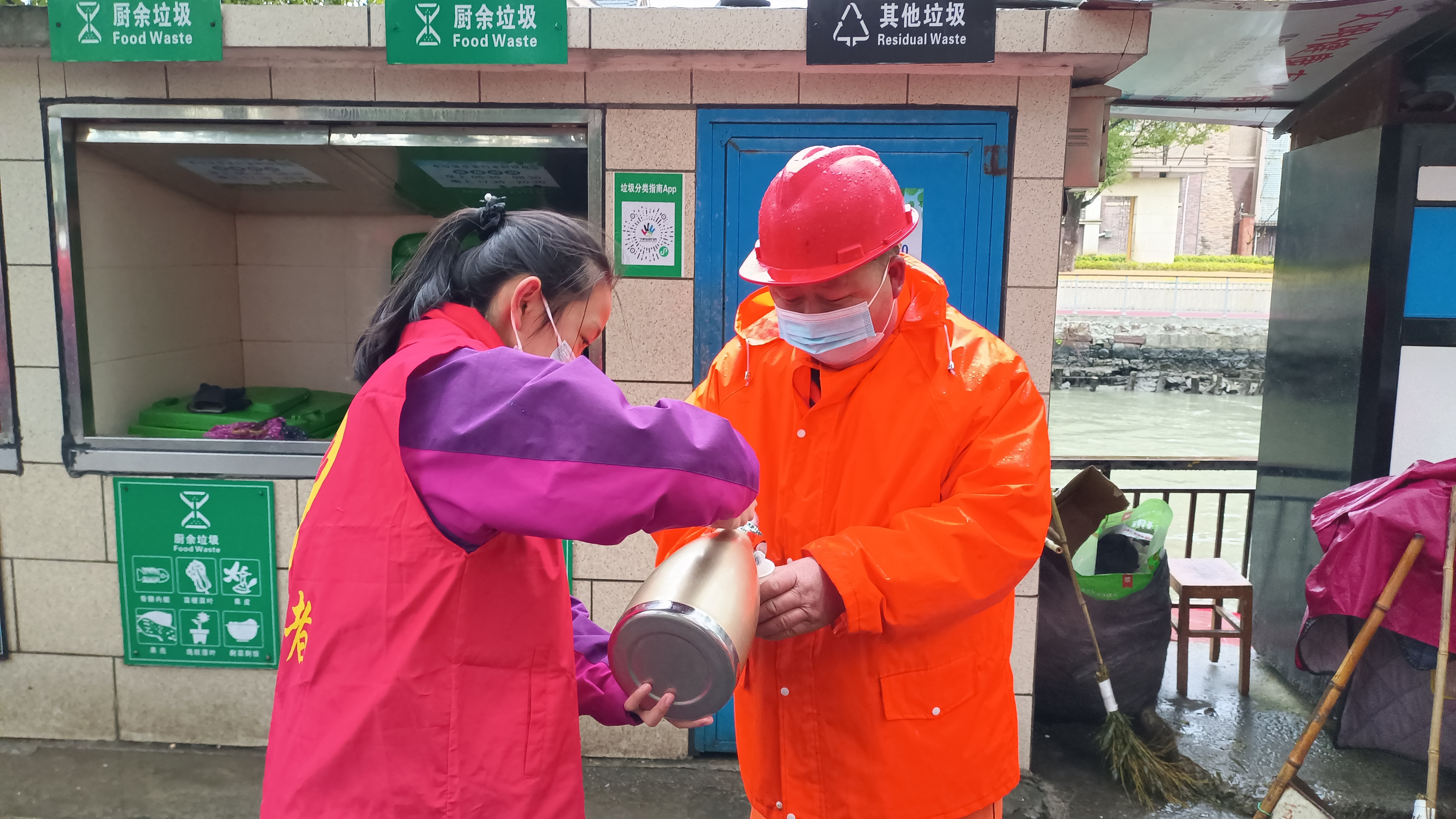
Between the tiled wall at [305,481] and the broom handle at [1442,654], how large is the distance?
48.1 inches

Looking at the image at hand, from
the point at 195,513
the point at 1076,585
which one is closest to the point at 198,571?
the point at 195,513

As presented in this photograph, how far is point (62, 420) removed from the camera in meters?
3.53

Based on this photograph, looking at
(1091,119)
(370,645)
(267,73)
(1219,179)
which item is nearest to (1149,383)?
(1219,179)

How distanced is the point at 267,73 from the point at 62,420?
1.56m

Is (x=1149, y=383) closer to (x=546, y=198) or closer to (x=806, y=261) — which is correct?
(x=546, y=198)

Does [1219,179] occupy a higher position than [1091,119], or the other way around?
[1219,179]

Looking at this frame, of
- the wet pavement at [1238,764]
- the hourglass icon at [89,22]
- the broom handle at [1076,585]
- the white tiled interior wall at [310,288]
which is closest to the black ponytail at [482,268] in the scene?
the hourglass icon at [89,22]

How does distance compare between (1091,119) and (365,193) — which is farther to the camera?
(365,193)

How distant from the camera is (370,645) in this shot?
129 cm

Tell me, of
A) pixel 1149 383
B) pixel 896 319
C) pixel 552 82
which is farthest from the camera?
pixel 1149 383

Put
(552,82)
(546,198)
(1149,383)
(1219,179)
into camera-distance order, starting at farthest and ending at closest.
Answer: (1219,179)
(1149,383)
(546,198)
(552,82)

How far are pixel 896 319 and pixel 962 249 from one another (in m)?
1.56

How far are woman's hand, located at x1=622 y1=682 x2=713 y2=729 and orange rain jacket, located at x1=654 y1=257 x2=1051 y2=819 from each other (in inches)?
13.3

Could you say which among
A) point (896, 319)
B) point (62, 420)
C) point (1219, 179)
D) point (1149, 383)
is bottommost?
point (1149, 383)
